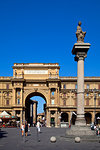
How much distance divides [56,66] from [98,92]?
52.9ft

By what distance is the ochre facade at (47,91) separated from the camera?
267ft

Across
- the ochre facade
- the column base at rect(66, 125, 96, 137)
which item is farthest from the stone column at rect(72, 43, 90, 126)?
the ochre facade

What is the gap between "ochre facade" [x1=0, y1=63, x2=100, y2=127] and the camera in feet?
267

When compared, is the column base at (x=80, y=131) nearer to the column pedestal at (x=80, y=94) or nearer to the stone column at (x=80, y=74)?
the column pedestal at (x=80, y=94)

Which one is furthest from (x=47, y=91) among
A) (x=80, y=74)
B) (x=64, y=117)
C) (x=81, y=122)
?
(x=81, y=122)

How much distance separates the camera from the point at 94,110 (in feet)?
277

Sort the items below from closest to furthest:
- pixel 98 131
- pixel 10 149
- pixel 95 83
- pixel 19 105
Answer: pixel 10 149 → pixel 98 131 → pixel 19 105 → pixel 95 83

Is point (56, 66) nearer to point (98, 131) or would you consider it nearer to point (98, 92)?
point (98, 92)

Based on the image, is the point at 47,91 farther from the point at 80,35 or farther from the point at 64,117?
the point at 80,35

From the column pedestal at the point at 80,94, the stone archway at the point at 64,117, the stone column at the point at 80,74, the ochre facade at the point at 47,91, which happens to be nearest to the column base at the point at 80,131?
the column pedestal at the point at 80,94

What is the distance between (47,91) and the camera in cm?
8281

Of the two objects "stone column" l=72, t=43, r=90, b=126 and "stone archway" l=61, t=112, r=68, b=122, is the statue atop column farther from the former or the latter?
"stone archway" l=61, t=112, r=68, b=122

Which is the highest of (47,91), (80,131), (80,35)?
(80,35)

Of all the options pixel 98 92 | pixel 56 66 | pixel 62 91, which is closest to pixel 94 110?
pixel 98 92
